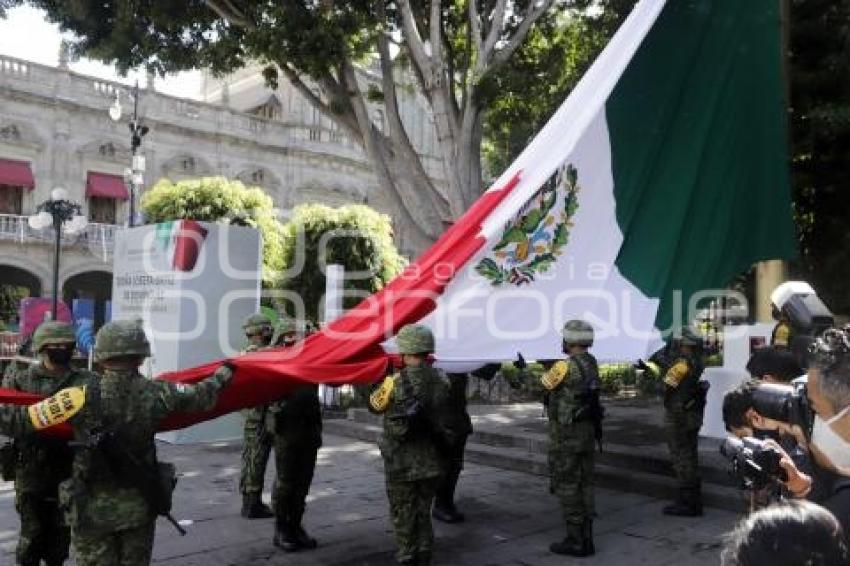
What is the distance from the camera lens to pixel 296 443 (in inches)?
226

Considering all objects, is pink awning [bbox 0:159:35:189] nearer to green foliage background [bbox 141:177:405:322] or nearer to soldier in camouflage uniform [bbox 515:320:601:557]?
green foliage background [bbox 141:177:405:322]

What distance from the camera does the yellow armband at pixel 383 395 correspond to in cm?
481

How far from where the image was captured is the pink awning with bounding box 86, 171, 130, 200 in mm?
27703

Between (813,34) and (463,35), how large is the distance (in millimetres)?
4872

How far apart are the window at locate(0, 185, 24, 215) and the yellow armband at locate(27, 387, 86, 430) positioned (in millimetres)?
26192

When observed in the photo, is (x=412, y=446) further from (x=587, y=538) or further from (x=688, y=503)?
(x=688, y=503)

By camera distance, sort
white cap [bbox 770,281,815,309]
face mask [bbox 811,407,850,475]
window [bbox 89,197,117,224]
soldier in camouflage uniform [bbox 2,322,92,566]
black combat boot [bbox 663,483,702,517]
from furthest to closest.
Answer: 1. window [bbox 89,197,117,224]
2. black combat boot [bbox 663,483,702,517]
3. soldier in camouflage uniform [bbox 2,322,92,566]
4. white cap [bbox 770,281,815,309]
5. face mask [bbox 811,407,850,475]

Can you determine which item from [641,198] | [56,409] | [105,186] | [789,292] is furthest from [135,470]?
[105,186]

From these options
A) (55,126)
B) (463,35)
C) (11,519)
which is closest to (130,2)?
(463,35)

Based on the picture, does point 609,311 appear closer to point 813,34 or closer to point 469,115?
point 469,115

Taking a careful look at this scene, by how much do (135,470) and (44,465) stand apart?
1.27 meters

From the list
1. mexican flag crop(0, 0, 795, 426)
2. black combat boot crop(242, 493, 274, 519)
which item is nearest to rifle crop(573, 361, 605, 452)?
mexican flag crop(0, 0, 795, 426)

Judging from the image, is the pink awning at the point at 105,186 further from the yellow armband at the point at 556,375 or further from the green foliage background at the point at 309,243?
the yellow armband at the point at 556,375

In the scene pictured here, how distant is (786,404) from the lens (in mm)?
2764
